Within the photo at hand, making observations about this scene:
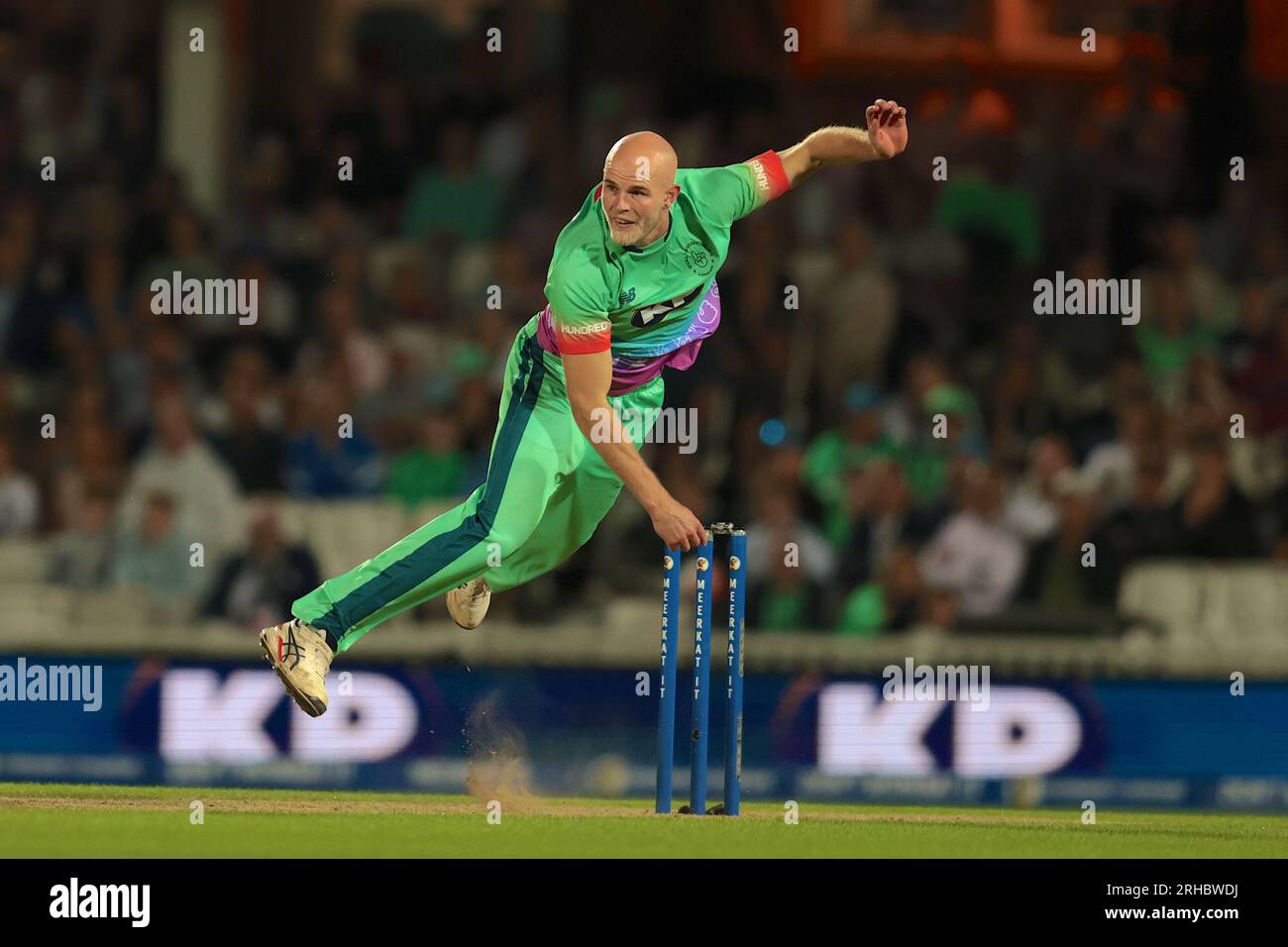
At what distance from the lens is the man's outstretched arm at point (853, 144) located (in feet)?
30.9

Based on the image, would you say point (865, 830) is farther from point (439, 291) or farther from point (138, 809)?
point (439, 291)

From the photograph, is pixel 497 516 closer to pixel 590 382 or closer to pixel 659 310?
pixel 590 382

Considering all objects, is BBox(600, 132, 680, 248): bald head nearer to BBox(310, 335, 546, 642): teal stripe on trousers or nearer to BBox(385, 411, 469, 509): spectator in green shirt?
BBox(310, 335, 546, 642): teal stripe on trousers

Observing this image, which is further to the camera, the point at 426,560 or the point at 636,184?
the point at 426,560

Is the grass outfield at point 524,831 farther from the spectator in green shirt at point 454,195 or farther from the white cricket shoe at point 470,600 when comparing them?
the spectator in green shirt at point 454,195

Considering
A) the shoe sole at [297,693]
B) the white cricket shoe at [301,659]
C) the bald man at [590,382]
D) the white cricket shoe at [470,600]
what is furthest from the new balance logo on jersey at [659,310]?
the shoe sole at [297,693]

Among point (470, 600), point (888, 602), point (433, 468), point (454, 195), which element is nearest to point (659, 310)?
point (470, 600)

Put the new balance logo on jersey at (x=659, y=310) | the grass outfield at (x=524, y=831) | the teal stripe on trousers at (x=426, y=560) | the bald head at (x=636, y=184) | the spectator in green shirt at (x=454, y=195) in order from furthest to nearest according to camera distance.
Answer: the spectator in green shirt at (x=454, y=195) < the teal stripe on trousers at (x=426, y=560) < the new balance logo on jersey at (x=659, y=310) < the bald head at (x=636, y=184) < the grass outfield at (x=524, y=831)

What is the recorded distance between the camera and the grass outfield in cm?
832

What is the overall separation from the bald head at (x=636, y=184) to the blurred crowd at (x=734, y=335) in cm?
508

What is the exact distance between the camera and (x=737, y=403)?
48.8 feet

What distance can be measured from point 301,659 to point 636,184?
2.33 meters

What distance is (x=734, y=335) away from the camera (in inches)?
599

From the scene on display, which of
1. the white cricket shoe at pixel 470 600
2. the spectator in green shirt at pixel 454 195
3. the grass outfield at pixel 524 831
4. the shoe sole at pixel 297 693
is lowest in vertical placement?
the grass outfield at pixel 524 831
